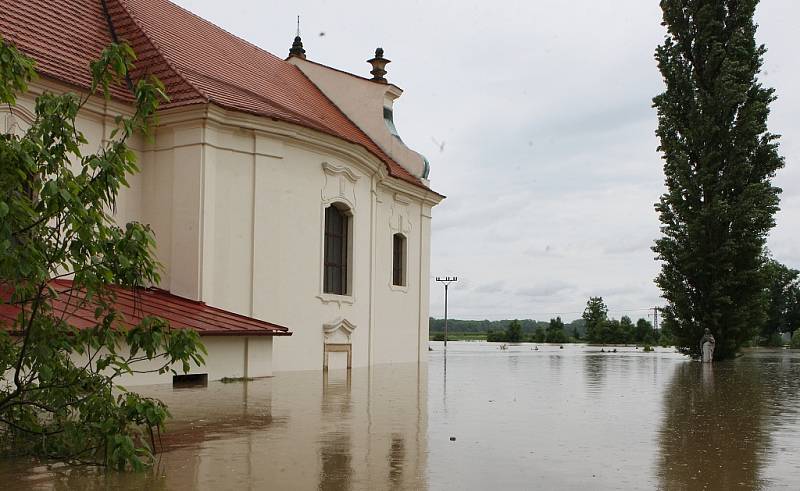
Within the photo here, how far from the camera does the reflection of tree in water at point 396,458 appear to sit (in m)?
5.83

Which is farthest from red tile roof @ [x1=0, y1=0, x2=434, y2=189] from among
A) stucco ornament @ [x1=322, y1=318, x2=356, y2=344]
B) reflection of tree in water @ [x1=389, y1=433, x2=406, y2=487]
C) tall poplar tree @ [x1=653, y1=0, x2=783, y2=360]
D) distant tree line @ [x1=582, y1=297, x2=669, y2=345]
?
distant tree line @ [x1=582, y1=297, x2=669, y2=345]

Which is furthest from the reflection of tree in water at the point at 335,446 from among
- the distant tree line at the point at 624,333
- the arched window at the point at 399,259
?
the distant tree line at the point at 624,333

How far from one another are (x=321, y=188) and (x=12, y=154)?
14.1 meters

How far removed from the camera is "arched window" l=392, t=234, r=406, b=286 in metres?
26.4

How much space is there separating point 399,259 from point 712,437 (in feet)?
61.1

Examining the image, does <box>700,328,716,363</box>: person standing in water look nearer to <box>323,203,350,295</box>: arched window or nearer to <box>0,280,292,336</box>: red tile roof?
<box>323,203,350,295</box>: arched window

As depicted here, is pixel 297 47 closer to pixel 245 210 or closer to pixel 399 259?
pixel 399 259

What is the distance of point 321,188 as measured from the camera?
63.7 ft

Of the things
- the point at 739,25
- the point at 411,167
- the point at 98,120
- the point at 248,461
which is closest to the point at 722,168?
the point at 739,25

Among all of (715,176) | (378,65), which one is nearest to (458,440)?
(378,65)

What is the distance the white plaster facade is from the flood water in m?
3.38

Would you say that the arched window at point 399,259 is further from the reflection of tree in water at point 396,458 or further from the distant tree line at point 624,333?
the distant tree line at point 624,333

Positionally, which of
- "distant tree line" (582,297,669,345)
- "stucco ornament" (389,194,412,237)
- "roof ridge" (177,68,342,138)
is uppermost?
"roof ridge" (177,68,342,138)

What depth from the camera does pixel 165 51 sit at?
1841cm
